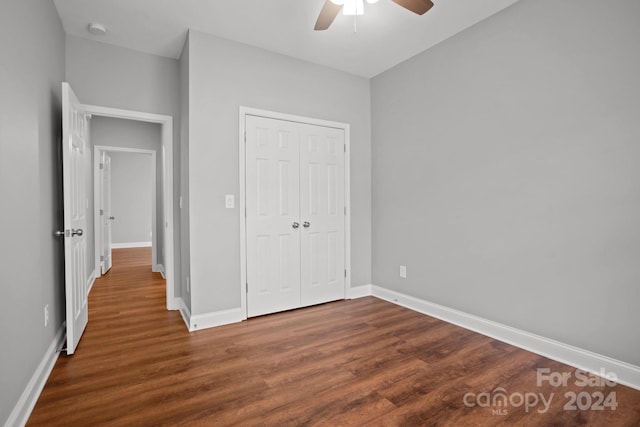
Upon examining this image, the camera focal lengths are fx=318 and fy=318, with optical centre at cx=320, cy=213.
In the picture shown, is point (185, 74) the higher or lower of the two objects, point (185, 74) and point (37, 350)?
the higher

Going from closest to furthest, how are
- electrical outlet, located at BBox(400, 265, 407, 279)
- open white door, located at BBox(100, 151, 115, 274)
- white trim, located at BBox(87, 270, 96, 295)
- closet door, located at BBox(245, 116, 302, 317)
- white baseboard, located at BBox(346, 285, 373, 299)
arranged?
closet door, located at BBox(245, 116, 302, 317) → electrical outlet, located at BBox(400, 265, 407, 279) → white baseboard, located at BBox(346, 285, 373, 299) → white trim, located at BBox(87, 270, 96, 295) → open white door, located at BBox(100, 151, 115, 274)

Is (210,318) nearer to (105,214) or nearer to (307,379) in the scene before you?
(307,379)

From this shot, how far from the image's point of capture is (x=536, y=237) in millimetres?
2518

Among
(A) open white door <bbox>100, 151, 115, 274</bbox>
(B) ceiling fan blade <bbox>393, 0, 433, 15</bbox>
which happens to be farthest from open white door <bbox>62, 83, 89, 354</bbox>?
(A) open white door <bbox>100, 151, 115, 274</bbox>

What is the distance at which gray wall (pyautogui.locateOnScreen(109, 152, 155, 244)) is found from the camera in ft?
30.1

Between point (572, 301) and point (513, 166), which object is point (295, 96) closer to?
point (513, 166)

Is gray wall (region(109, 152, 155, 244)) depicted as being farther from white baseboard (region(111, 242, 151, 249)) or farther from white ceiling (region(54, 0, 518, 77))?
white ceiling (region(54, 0, 518, 77))

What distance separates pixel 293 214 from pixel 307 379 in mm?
1827

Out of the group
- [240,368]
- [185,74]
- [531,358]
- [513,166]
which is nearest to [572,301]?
[531,358]

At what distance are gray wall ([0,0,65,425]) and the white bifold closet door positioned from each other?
5.16 feet

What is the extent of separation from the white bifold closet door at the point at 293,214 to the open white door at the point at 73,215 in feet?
4.72

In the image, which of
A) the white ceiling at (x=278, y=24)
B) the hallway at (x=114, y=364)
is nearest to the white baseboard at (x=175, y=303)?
the hallway at (x=114, y=364)

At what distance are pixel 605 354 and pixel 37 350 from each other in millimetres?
3730

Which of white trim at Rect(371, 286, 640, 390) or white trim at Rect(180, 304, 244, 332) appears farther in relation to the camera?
white trim at Rect(180, 304, 244, 332)
